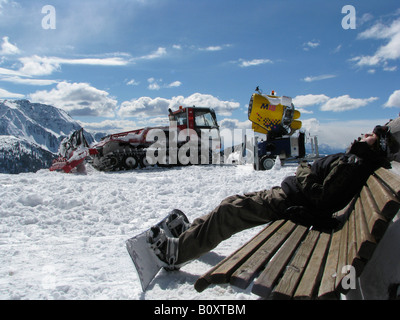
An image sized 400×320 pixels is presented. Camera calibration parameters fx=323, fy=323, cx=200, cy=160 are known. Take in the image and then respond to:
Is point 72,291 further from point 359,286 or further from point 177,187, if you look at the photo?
point 177,187

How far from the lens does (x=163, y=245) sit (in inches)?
122

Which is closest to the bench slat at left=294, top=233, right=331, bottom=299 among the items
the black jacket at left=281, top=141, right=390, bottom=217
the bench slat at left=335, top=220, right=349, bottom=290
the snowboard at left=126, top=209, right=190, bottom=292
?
the bench slat at left=335, top=220, right=349, bottom=290

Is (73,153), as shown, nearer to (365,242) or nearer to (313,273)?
(313,273)

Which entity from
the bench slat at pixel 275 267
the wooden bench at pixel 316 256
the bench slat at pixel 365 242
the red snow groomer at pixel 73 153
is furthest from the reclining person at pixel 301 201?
the red snow groomer at pixel 73 153

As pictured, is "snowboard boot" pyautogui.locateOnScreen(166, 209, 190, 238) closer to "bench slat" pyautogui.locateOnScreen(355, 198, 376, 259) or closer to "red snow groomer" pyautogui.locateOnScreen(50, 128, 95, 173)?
"bench slat" pyautogui.locateOnScreen(355, 198, 376, 259)

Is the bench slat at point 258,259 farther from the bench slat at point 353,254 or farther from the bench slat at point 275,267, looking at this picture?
the bench slat at point 353,254

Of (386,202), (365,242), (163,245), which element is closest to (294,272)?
(365,242)

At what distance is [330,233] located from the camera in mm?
2848

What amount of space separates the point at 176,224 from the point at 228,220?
826mm

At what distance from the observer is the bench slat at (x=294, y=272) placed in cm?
192

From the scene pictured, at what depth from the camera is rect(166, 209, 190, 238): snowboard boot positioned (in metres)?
3.59

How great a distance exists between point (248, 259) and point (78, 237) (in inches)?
120
